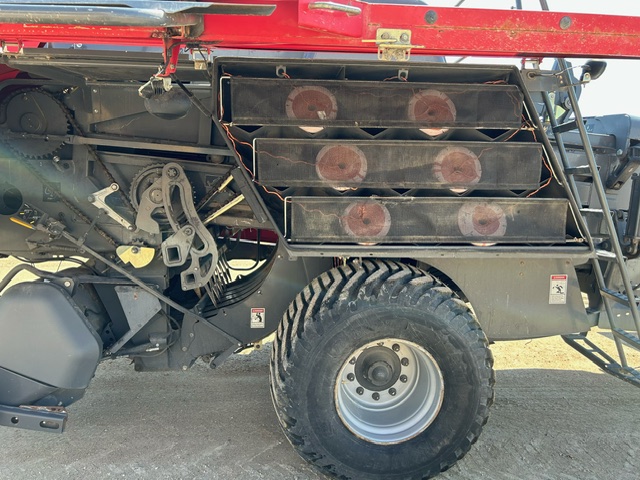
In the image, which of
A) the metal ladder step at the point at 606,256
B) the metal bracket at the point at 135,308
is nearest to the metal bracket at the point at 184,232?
the metal bracket at the point at 135,308

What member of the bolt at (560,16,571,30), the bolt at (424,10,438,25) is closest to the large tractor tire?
the bolt at (424,10,438,25)

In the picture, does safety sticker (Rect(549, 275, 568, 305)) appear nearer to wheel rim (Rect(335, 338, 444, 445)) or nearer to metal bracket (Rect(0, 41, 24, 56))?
wheel rim (Rect(335, 338, 444, 445))

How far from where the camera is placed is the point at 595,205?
13.3 feet

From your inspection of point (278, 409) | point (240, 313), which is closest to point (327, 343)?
point (278, 409)

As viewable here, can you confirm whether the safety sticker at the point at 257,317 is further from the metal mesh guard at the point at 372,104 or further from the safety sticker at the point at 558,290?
the safety sticker at the point at 558,290

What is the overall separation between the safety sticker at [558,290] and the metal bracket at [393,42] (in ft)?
5.44

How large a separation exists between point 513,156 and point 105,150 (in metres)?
2.44

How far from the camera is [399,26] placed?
235 cm

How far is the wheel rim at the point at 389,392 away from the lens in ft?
9.82

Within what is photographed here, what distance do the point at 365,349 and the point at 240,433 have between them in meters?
1.11

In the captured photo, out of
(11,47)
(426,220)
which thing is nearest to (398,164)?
(426,220)

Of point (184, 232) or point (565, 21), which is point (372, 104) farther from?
point (184, 232)

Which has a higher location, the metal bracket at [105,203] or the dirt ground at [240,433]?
the metal bracket at [105,203]

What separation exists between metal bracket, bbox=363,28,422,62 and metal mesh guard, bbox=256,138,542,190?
1.66 feet
